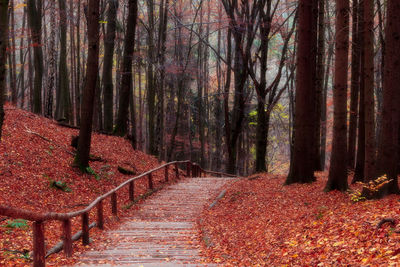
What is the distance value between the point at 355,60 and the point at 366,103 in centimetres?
688

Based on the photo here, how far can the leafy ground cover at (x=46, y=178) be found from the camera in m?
8.10

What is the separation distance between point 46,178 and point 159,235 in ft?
15.9

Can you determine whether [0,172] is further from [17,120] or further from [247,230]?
[247,230]

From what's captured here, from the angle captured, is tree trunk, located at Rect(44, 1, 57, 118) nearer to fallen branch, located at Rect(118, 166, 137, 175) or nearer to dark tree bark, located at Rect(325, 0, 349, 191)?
fallen branch, located at Rect(118, 166, 137, 175)

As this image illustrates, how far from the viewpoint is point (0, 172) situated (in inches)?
433

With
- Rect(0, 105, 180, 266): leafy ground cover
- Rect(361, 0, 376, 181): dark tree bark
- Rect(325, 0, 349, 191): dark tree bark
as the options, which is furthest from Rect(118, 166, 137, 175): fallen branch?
Rect(361, 0, 376, 181): dark tree bark

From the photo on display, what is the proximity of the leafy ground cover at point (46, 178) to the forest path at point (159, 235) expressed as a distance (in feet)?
1.62

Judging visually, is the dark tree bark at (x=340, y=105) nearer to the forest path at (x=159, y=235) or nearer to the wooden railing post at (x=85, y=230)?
the forest path at (x=159, y=235)

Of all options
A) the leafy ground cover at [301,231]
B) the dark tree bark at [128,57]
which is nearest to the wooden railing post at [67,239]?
the leafy ground cover at [301,231]

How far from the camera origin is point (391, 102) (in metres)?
8.66

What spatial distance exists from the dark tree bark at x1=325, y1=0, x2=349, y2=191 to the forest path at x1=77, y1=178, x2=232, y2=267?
416cm

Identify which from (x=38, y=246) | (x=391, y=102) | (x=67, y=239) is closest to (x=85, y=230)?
(x=67, y=239)

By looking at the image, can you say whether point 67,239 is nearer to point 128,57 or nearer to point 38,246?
point 38,246

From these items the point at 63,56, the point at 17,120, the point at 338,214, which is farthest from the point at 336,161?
the point at 63,56
